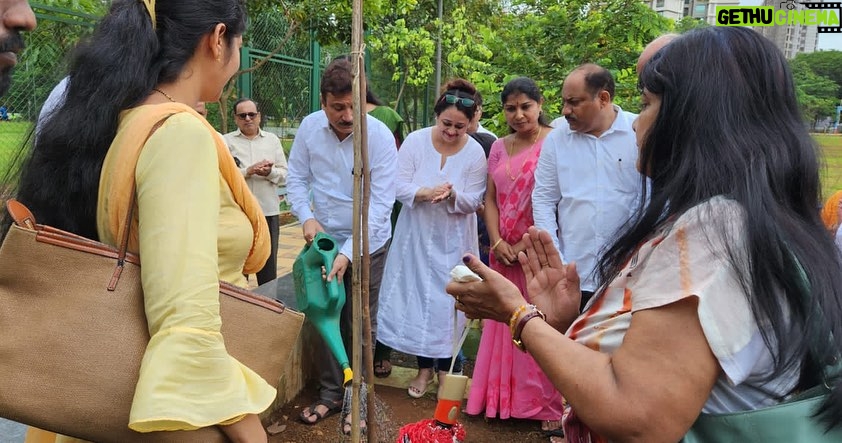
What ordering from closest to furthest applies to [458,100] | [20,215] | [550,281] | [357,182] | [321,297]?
[20,215], [550,281], [357,182], [321,297], [458,100]

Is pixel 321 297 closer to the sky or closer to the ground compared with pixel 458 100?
closer to the ground

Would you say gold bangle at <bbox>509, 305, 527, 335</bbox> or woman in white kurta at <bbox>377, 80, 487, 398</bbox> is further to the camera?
woman in white kurta at <bbox>377, 80, 487, 398</bbox>

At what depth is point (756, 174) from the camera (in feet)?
3.23

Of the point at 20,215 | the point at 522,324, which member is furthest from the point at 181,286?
the point at 522,324

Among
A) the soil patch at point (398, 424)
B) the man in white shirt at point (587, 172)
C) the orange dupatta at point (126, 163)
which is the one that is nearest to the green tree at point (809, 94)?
the man in white shirt at point (587, 172)

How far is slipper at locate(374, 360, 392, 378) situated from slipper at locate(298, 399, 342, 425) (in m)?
0.61

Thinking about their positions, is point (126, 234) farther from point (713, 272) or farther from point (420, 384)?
point (420, 384)

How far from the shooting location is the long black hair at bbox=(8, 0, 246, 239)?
113 cm

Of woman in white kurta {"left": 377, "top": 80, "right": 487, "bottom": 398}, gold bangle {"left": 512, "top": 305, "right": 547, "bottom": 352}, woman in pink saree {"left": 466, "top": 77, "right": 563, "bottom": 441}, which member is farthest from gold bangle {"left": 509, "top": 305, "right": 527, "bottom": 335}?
woman in white kurta {"left": 377, "top": 80, "right": 487, "bottom": 398}

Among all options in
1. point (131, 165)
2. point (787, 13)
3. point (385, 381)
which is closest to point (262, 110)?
point (385, 381)

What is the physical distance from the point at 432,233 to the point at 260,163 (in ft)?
6.20

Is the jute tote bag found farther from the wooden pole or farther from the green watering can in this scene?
the green watering can

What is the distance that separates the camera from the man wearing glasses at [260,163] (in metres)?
4.78

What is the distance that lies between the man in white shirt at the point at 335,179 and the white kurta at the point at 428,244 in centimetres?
30
